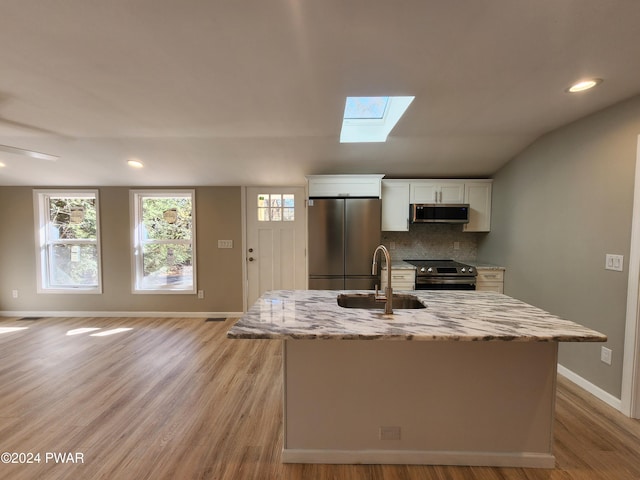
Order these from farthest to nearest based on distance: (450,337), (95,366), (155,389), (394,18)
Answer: (95,366) < (155,389) < (394,18) < (450,337)

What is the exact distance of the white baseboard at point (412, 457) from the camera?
149 cm

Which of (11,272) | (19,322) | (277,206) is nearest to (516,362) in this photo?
(277,206)

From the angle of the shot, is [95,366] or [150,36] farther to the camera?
[95,366]

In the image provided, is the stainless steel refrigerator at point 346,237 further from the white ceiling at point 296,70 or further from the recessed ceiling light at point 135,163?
the recessed ceiling light at point 135,163

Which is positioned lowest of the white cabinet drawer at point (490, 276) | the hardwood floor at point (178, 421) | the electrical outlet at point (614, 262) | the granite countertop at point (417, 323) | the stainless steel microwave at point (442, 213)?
the hardwood floor at point (178, 421)

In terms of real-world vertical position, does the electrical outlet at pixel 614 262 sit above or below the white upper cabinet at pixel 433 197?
below

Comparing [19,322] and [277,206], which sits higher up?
[277,206]

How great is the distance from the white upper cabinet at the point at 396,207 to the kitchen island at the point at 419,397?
83.5 inches

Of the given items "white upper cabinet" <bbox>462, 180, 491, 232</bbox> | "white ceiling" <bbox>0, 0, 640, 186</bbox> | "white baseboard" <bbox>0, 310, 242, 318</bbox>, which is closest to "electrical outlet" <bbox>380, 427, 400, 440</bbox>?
"white ceiling" <bbox>0, 0, 640, 186</bbox>

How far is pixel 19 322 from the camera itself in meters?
3.78

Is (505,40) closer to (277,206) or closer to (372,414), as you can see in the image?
(372,414)

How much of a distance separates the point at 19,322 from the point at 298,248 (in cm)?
411

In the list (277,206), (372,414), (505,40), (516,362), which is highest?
(505,40)

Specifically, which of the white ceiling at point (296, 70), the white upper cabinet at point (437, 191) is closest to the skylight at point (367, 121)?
the white ceiling at point (296, 70)
